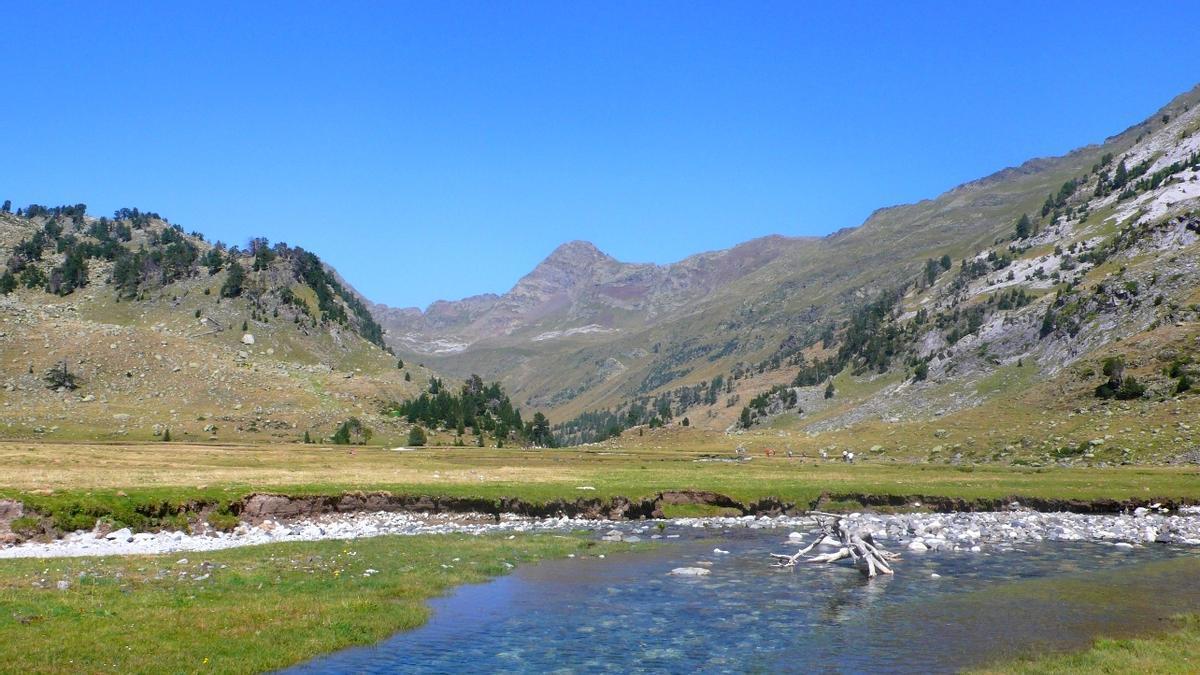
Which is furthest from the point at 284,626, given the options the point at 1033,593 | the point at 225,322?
the point at 225,322

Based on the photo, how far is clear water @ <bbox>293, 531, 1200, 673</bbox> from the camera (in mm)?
20938

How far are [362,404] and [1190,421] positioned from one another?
120543mm

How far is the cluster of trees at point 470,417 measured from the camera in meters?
140

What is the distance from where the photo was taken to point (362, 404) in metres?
144

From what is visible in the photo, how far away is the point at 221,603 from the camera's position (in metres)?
24.0

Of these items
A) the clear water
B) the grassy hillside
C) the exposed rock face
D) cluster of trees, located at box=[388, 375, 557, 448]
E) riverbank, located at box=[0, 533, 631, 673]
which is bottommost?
the clear water

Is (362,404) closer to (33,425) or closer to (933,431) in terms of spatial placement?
(33,425)

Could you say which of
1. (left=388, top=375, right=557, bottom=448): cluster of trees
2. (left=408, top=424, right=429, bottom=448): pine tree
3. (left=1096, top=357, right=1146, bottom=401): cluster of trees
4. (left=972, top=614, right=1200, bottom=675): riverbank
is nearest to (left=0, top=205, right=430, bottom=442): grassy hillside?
(left=388, top=375, right=557, bottom=448): cluster of trees

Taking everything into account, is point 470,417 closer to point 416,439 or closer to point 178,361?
point 416,439

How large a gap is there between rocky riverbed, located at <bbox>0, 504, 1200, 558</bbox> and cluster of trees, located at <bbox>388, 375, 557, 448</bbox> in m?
81.5

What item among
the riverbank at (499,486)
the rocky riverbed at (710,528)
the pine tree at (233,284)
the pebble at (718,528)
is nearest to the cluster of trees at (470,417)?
the pine tree at (233,284)

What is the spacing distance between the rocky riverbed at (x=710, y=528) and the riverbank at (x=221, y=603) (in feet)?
14.0

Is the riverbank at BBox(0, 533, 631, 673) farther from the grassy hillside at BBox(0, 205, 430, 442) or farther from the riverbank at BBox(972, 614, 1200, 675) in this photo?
the grassy hillside at BBox(0, 205, 430, 442)

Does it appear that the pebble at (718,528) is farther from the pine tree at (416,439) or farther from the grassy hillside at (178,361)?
the grassy hillside at (178,361)
